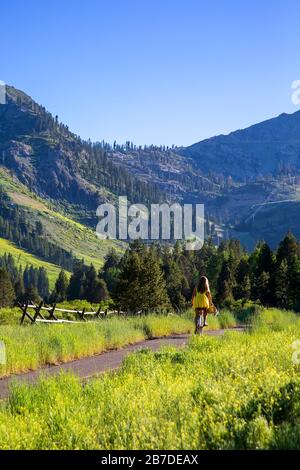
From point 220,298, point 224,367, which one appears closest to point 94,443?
point 224,367

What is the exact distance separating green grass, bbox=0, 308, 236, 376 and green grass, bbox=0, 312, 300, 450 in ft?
15.0

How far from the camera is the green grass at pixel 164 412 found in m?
5.74

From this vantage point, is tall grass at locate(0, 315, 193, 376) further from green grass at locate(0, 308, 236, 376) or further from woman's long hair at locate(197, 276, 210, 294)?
woman's long hair at locate(197, 276, 210, 294)

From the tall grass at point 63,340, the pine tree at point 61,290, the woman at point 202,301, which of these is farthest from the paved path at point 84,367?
the pine tree at point 61,290

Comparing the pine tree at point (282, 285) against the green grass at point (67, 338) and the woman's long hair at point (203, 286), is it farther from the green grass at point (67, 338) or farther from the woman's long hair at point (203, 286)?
the woman's long hair at point (203, 286)

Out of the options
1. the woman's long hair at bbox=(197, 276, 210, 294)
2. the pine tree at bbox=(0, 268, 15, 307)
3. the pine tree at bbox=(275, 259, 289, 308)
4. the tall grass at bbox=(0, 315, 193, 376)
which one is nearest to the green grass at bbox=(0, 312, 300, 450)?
the tall grass at bbox=(0, 315, 193, 376)

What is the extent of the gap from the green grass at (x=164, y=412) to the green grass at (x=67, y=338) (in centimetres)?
459

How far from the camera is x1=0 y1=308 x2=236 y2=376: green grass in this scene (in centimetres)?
1388

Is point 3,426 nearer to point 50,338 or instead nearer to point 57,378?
point 57,378

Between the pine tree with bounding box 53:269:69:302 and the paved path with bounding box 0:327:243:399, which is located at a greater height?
the paved path with bounding box 0:327:243:399

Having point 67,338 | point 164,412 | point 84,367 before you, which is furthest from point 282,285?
point 164,412

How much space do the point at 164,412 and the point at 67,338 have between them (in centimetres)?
972

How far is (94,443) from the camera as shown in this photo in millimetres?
5965

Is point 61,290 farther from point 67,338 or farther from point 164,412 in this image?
point 164,412
